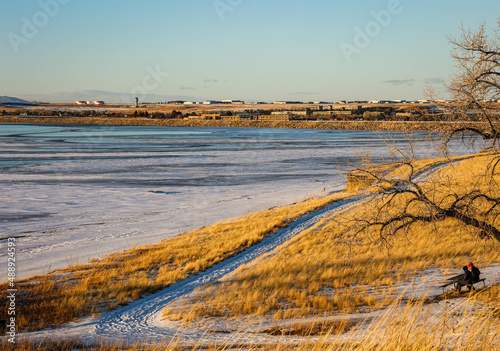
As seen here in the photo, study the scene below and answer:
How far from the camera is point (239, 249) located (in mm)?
15844

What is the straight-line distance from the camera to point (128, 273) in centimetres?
1323

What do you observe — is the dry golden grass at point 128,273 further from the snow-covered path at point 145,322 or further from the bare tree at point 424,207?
the bare tree at point 424,207

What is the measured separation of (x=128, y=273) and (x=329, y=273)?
19.3 feet

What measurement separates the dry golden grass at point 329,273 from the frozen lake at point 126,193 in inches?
103

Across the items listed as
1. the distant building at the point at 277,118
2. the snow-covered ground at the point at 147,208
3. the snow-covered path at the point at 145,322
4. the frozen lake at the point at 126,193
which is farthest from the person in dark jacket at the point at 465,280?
the distant building at the point at 277,118

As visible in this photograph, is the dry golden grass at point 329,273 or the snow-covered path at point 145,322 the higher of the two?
the dry golden grass at point 329,273

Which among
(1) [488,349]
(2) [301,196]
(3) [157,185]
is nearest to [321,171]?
(2) [301,196]

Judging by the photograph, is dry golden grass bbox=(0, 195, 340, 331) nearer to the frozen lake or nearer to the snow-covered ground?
the snow-covered ground

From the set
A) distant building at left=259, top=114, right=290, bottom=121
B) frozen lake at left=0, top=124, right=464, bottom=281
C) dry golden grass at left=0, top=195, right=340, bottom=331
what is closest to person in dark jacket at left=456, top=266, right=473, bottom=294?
frozen lake at left=0, top=124, right=464, bottom=281

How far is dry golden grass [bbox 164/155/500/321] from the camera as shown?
992 cm

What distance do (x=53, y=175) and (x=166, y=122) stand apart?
110352mm

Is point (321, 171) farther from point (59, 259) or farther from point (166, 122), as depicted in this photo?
point (166, 122)

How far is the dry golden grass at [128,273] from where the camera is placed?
10.3m

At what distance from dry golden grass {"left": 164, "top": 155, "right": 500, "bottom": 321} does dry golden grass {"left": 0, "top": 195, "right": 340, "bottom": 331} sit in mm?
1641
